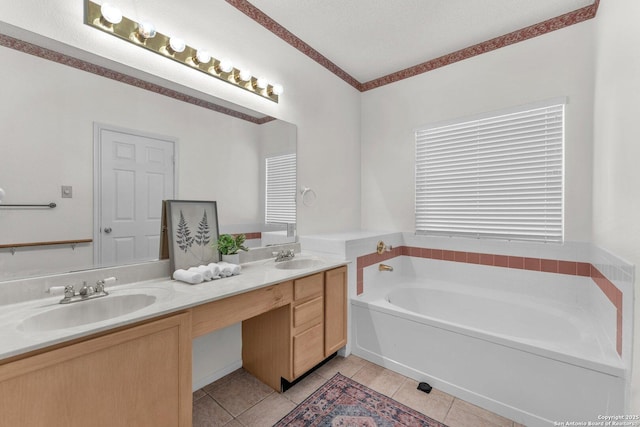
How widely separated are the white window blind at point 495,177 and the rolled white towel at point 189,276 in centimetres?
220

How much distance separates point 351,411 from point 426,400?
0.50 meters

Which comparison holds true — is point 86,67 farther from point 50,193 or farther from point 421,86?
point 421,86

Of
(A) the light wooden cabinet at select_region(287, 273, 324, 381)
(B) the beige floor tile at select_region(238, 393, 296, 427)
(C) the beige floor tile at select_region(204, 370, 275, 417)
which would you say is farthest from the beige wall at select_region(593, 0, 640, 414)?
(C) the beige floor tile at select_region(204, 370, 275, 417)

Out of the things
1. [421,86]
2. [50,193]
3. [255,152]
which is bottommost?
[50,193]

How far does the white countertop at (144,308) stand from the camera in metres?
0.88

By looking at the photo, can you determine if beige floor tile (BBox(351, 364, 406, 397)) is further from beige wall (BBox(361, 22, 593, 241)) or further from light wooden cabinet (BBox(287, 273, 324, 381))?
beige wall (BBox(361, 22, 593, 241))

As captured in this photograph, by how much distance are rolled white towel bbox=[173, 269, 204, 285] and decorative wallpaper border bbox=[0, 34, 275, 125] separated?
1.08 meters

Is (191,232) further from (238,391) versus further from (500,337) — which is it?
(500,337)

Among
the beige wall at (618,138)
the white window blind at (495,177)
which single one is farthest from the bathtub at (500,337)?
the white window blind at (495,177)

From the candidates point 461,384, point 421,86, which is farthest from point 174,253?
point 421,86

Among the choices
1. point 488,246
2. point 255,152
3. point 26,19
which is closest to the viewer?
point 26,19

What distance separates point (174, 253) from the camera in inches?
63.3

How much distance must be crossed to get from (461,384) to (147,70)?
2.72 m

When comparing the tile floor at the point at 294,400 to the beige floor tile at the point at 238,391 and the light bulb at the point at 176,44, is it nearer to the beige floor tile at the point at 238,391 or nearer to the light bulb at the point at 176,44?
the beige floor tile at the point at 238,391
